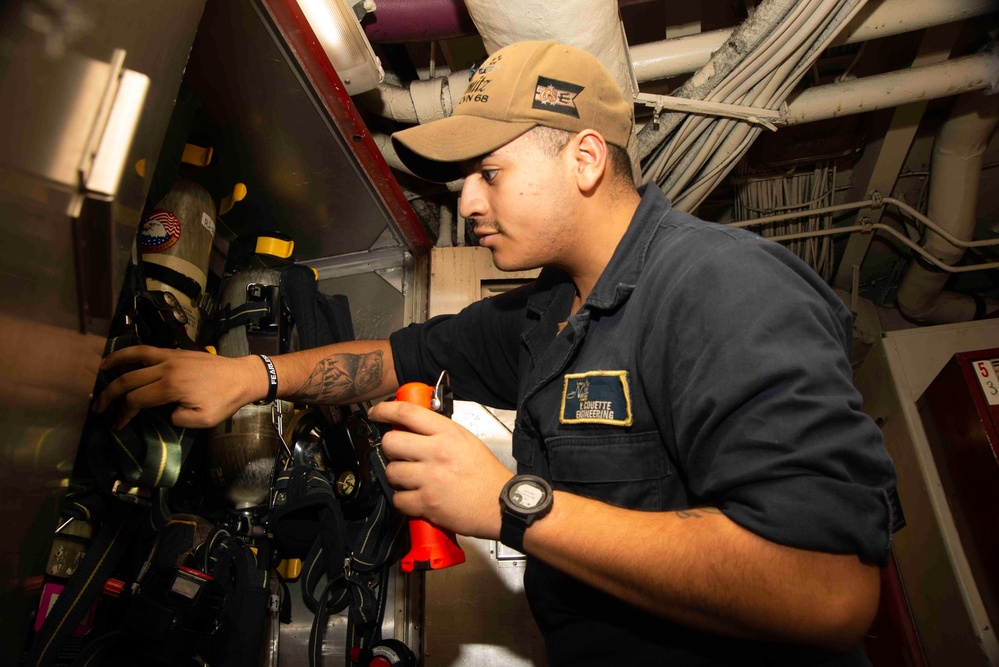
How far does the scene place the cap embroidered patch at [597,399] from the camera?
0.97 meters

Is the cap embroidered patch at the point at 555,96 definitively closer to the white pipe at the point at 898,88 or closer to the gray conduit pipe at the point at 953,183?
the white pipe at the point at 898,88

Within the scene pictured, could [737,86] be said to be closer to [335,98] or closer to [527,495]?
[335,98]

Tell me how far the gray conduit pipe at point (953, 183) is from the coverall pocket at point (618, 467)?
2370 mm

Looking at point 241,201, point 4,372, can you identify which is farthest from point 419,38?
point 4,372

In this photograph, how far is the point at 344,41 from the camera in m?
1.55

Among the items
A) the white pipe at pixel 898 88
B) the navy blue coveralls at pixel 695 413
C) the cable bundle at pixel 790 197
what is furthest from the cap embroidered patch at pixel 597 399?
the cable bundle at pixel 790 197

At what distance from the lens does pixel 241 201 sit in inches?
77.0

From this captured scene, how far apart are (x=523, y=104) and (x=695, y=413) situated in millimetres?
728

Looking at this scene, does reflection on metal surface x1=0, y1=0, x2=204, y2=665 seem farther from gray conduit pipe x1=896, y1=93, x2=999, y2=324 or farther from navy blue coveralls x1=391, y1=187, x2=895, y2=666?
gray conduit pipe x1=896, y1=93, x2=999, y2=324

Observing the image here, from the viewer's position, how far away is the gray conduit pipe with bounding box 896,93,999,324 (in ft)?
7.66

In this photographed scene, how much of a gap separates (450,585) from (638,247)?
1341 mm

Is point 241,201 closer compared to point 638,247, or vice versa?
point 638,247

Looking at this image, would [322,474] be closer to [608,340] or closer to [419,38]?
[608,340]

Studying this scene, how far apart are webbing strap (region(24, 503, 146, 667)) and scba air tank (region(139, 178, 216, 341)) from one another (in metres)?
0.55
